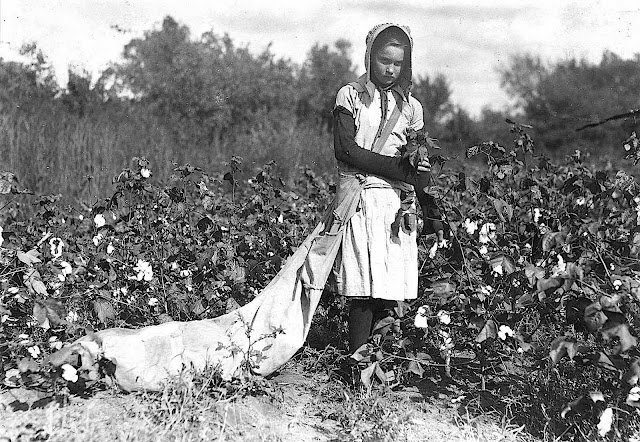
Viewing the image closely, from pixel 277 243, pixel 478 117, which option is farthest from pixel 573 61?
pixel 277 243

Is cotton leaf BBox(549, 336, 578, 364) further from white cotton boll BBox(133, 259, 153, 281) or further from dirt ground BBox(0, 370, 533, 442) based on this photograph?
white cotton boll BBox(133, 259, 153, 281)

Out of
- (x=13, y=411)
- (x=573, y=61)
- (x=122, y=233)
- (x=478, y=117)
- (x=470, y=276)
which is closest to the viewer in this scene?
(x=13, y=411)

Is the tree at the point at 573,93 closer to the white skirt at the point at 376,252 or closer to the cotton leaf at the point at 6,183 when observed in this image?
the white skirt at the point at 376,252

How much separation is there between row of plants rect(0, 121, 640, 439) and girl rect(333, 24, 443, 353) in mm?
145

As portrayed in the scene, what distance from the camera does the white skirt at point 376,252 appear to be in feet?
11.0

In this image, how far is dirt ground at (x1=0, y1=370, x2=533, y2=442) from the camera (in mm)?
2816

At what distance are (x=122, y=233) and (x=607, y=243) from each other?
2.41m

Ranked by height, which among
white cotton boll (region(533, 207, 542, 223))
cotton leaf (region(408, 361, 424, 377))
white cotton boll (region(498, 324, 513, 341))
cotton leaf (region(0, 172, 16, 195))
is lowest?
cotton leaf (region(408, 361, 424, 377))

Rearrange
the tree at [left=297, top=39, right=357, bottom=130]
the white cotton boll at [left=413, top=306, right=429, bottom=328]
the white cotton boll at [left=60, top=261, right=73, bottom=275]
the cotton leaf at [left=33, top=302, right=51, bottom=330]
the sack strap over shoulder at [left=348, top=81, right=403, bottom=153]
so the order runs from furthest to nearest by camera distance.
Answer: the tree at [left=297, top=39, right=357, bottom=130] → the white cotton boll at [left=60, top=261, right=73, bottom=275] → the sack strap over shoulder at [left=348, top=81, right=403, bottom=153] → the white cotton boll at [left=413, top=306, right=429, bottom=328] → the cotton leaf at [left=33, top=302, right=51, bottom=330]

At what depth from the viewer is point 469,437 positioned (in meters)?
3.08

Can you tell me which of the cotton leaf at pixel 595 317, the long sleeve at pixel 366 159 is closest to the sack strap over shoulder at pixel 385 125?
the long sleeve at pixel 366 159

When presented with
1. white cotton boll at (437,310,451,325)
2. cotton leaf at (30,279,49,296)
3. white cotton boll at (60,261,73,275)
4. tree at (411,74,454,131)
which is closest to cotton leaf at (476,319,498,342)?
white cotton boll at (437,310,451,325)

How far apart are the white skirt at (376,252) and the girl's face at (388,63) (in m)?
0.51

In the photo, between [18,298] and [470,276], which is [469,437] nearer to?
[470,276]
